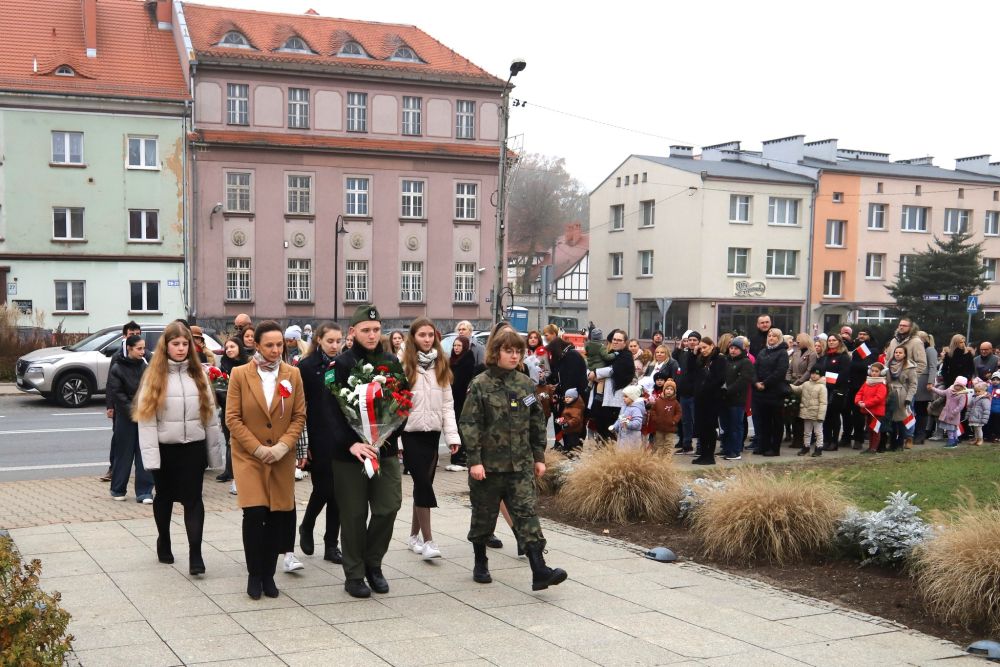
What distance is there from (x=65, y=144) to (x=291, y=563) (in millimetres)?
36157

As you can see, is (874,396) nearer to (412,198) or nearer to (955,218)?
(412,198)

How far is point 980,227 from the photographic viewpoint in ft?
185

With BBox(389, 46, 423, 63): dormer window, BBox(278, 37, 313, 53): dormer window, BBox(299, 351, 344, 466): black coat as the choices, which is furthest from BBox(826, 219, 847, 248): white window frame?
BBox(299, 351, 344, 466): black coat

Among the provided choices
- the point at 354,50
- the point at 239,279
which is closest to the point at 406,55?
the point at 354,50

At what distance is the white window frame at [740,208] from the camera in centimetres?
5116

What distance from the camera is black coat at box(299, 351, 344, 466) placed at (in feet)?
23.3

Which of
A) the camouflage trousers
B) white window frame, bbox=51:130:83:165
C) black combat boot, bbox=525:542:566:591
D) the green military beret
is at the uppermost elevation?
white window frame, bbox=51:130:83:165

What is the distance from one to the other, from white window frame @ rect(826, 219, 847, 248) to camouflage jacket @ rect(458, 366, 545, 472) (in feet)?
164

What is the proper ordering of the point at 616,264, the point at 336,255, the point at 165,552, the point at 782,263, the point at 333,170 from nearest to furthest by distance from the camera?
the point at 165,552, the point at 336,255, the point at 333,170, the point at 782,263, the point at 616,264

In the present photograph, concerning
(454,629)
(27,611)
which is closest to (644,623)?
(454,629)

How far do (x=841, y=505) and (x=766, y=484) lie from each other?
0.62 m

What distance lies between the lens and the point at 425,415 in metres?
7.34

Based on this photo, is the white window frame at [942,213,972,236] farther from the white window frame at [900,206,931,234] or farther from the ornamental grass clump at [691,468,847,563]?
the ornamental grass clump at [691,468,847,563]

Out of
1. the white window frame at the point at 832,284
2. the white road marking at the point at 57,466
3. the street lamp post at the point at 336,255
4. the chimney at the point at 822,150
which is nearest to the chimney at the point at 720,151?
the chimney at the point at 822,150
